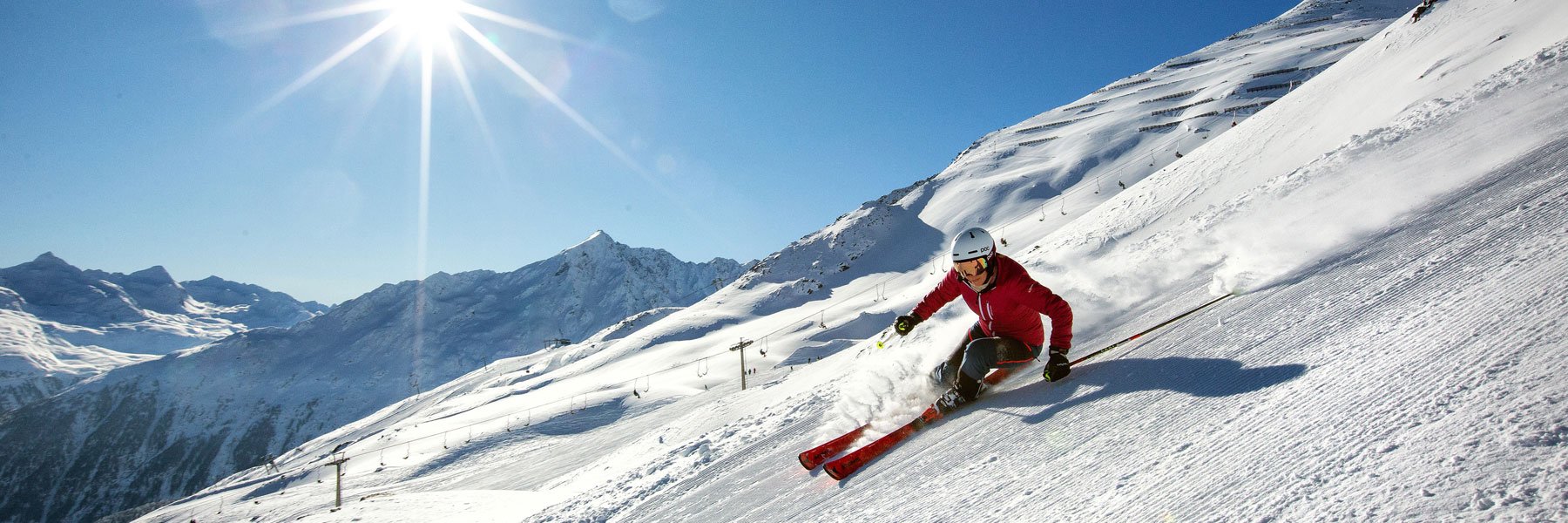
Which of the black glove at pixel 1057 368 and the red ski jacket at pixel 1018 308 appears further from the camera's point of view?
the red ski jacket at pixel 1018 308

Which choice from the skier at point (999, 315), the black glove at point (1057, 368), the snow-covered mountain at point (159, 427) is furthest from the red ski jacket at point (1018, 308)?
the snow-covered mountain at point (159, 427)

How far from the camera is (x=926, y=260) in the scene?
51719 millimetres

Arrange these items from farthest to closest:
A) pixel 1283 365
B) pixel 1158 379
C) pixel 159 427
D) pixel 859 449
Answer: pixel 159 427, pixel 859 449, pixel 1158 379, pixel 1283 365

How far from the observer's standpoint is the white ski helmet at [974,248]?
175 inches

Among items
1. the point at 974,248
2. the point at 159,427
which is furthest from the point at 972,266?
the point at 159,427

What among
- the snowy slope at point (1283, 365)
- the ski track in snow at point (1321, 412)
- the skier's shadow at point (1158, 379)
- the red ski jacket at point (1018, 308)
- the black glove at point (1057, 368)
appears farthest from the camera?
the red ski jacket at point (1018, 308)

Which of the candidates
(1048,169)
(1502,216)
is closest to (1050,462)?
(1502,216)

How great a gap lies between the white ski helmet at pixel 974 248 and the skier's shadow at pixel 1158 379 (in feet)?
3.27

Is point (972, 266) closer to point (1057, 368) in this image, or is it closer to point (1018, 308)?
point (1018, 308)

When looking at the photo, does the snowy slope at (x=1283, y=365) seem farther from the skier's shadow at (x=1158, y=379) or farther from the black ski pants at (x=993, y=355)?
the black ski pants at (x=993, y=355)

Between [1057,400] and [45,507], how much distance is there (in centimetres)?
23251

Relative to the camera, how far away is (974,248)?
4469 millimetres

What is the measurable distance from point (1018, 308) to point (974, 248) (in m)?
0.55

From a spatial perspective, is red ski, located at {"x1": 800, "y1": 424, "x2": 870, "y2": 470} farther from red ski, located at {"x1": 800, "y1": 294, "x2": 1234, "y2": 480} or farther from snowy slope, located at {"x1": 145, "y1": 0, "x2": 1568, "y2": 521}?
snowy slope, located at {"x1": 145, "y1": 0, "x2": 1568, "y2": 521}
